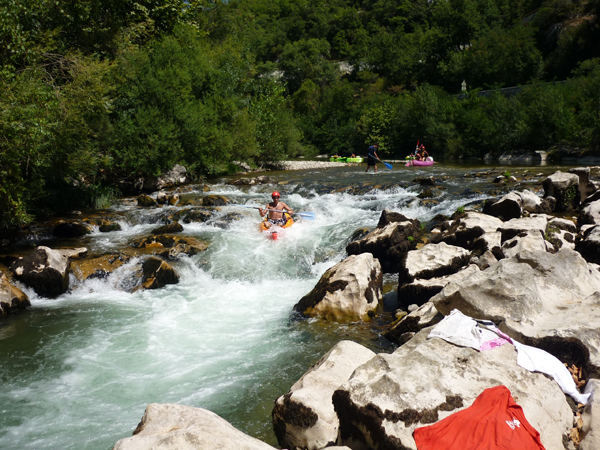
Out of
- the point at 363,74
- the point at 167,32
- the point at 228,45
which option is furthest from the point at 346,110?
the point at 167,32


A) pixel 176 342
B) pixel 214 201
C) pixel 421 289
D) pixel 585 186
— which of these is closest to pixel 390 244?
pixel 421 289

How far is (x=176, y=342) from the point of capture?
6.45 meters

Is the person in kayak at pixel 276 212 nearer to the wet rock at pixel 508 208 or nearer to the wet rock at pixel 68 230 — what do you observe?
the wet rock at pixel 68 230

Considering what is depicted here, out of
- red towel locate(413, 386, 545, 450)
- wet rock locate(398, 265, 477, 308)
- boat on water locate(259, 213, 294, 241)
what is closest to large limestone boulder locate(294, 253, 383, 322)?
wet rock locate(398, 265, 477, 308)

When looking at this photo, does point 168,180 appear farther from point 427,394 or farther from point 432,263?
point 427,394

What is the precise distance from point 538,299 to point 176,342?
4942 mm

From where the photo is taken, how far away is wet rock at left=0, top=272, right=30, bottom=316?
7.45 m

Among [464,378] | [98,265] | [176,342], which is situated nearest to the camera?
[464,378]

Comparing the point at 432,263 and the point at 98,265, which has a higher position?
the point at 432,263

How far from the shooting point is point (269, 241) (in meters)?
10.9

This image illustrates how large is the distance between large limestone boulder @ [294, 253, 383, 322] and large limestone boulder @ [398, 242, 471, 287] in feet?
1.85

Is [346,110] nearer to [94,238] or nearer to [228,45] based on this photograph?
[228,45]

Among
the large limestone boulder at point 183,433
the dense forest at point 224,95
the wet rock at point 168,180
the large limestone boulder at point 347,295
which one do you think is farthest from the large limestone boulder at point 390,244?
the wet rock at point 168,180

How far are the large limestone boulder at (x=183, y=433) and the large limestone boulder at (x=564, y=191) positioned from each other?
10.9 metres
